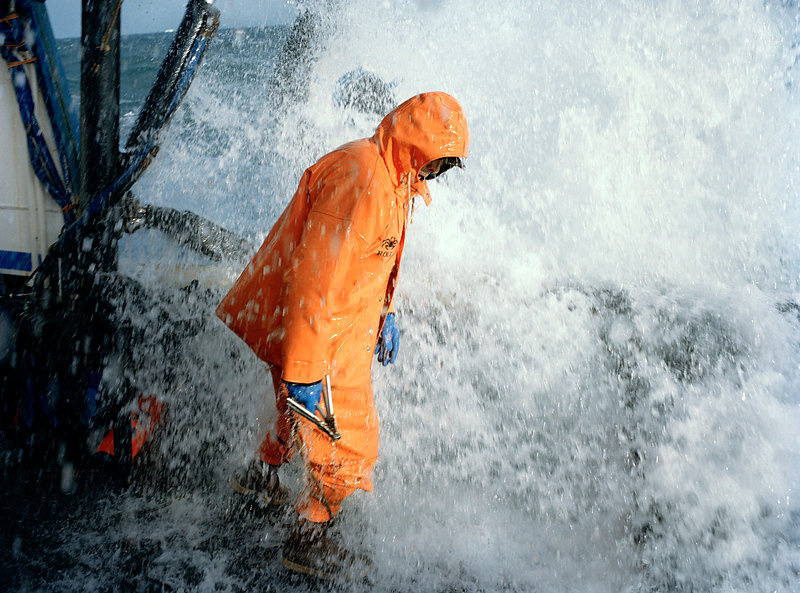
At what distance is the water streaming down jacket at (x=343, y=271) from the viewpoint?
1915mm

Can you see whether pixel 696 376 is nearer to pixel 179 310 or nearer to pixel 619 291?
pixel 619 291

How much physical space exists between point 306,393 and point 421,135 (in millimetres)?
1095

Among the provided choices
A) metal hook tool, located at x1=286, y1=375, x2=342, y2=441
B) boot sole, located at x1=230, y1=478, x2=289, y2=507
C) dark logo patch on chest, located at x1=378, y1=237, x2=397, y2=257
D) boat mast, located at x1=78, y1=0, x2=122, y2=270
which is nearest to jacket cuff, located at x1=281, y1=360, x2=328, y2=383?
metal hook tool, located at x1=286, y1=375, x2=342, y2=441

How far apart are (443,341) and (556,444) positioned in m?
1.07

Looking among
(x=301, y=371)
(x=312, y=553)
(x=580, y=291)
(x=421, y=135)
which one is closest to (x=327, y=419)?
(x=301, y=371)

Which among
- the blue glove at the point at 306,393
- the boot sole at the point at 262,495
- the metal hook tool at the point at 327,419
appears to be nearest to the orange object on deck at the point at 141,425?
the boot sole at the point at 262,495

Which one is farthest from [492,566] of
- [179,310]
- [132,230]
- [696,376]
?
[132,230]

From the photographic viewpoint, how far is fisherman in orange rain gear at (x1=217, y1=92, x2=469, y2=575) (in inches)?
75.5

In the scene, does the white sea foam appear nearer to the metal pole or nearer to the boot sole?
the boot sole

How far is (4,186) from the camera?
115 inches

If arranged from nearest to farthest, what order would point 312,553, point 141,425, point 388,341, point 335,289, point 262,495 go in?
point 335,289, point 312,553, point 262,495, point 388,341, point 141,425

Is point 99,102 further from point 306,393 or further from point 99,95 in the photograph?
point 306,393

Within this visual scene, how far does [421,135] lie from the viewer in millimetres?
2094

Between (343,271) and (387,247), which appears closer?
(343,271)
